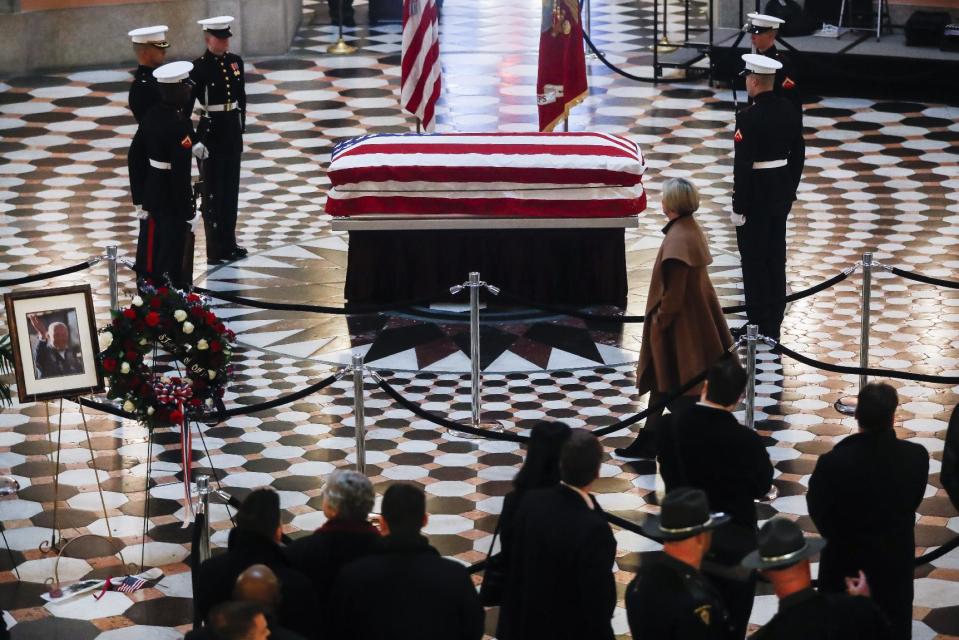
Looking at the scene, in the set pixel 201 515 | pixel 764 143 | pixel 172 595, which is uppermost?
pixel 764 143

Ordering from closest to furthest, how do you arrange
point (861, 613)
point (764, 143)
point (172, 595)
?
point (861, 613), point (172, 595), point (764, 143)

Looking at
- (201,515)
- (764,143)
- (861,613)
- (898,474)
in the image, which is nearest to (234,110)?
(764,143)

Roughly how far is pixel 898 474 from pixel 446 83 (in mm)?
12562

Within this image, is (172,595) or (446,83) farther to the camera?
(446,83)

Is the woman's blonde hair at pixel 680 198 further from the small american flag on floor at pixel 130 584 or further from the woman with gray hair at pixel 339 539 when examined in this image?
the woman with gray hair at pixel 339 539

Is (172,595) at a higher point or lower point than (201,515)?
lower

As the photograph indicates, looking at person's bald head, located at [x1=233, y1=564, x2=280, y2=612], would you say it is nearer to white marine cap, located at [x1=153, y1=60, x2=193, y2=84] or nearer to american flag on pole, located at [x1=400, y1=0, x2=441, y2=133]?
white marine cap, located at [x1=153, y1=60, x2=193, y2=84]

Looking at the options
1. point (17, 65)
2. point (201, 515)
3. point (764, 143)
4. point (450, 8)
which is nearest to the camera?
point (201, 515)

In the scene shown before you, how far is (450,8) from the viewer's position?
22.1 metres

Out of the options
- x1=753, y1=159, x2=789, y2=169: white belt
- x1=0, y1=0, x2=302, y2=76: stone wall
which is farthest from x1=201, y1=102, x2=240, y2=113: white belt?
x1=0, y1=0, x2=302, y2=76: stone wall

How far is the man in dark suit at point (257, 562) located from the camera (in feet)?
15.7

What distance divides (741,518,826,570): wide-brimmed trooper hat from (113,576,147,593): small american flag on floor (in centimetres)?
309

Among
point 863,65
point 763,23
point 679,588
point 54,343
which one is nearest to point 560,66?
point 763,23

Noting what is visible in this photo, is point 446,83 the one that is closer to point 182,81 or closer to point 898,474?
point 182,81
